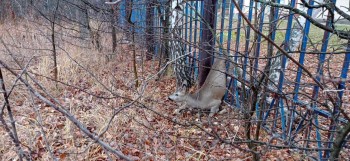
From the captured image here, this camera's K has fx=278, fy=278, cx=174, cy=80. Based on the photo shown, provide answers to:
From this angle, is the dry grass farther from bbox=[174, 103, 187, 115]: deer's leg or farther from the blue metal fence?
the blue metal fence

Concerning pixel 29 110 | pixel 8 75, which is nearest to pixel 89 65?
pixel 8 75

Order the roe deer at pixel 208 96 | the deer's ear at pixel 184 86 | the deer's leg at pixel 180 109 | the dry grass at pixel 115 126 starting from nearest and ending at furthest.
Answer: the dry grass at pixel 115 126 < the roe deer at pixel 208 96 < the deer's leg at pixel 180 109 < the deer's ear at pixel 184 86

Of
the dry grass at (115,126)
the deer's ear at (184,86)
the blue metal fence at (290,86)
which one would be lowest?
the dry grass at (115,126)

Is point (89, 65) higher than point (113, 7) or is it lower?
lower

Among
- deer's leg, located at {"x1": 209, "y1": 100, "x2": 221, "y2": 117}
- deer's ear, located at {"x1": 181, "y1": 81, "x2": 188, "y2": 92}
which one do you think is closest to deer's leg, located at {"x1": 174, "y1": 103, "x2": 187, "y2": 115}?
deer's leg, located at {"x1": 209, "y1": 100, "x2": 221, "y2": 117}

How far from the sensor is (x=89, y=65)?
19.2 ft

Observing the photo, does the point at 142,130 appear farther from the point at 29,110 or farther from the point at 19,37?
the point at 19,37

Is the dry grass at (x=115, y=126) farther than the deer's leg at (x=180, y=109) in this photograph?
No

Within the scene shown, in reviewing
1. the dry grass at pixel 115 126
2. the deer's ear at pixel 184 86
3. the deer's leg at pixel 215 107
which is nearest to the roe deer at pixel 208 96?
the deer's leg at pixel 215 107

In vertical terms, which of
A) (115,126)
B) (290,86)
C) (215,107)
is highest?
(290,86)

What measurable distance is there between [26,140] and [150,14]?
3.24 metres

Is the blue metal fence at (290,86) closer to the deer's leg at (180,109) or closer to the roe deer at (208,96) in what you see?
the roe deer at (208,96)

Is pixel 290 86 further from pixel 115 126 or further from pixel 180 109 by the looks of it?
pixel 115 126

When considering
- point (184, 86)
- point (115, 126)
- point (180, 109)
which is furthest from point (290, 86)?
point (115, 126)
